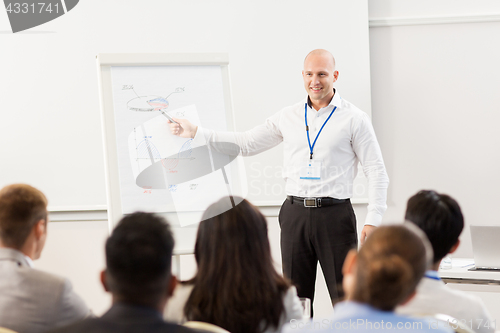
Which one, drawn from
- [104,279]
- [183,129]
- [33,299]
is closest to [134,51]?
[183,129]

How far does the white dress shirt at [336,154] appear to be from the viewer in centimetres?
260

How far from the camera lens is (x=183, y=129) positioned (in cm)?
234

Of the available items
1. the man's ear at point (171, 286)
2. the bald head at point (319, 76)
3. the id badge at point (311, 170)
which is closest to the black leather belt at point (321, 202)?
the id badge at point (311, 170)

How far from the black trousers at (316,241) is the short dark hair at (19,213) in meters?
1.36

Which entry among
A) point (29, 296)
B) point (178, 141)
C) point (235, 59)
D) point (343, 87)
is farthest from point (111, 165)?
point (343, 87)

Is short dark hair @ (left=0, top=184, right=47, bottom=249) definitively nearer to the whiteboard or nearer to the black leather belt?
the black leather belt

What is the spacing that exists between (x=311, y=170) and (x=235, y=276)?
1.41 metres

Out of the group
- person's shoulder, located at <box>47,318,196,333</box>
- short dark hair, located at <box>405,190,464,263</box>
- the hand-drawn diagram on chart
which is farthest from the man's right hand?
person's shoulder, located at <box>47,318,196,333</box>

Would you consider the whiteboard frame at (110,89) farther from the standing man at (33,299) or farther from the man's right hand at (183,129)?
the standing man at (33,299)

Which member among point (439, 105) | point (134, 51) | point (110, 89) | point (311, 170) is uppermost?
point (134, 51)

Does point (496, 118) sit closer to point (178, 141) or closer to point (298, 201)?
point (298, 201)

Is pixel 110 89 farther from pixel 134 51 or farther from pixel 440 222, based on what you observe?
pixel 440 222

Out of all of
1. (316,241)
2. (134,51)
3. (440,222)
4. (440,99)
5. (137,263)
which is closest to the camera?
(137,263)

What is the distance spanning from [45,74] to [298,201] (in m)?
2.16
